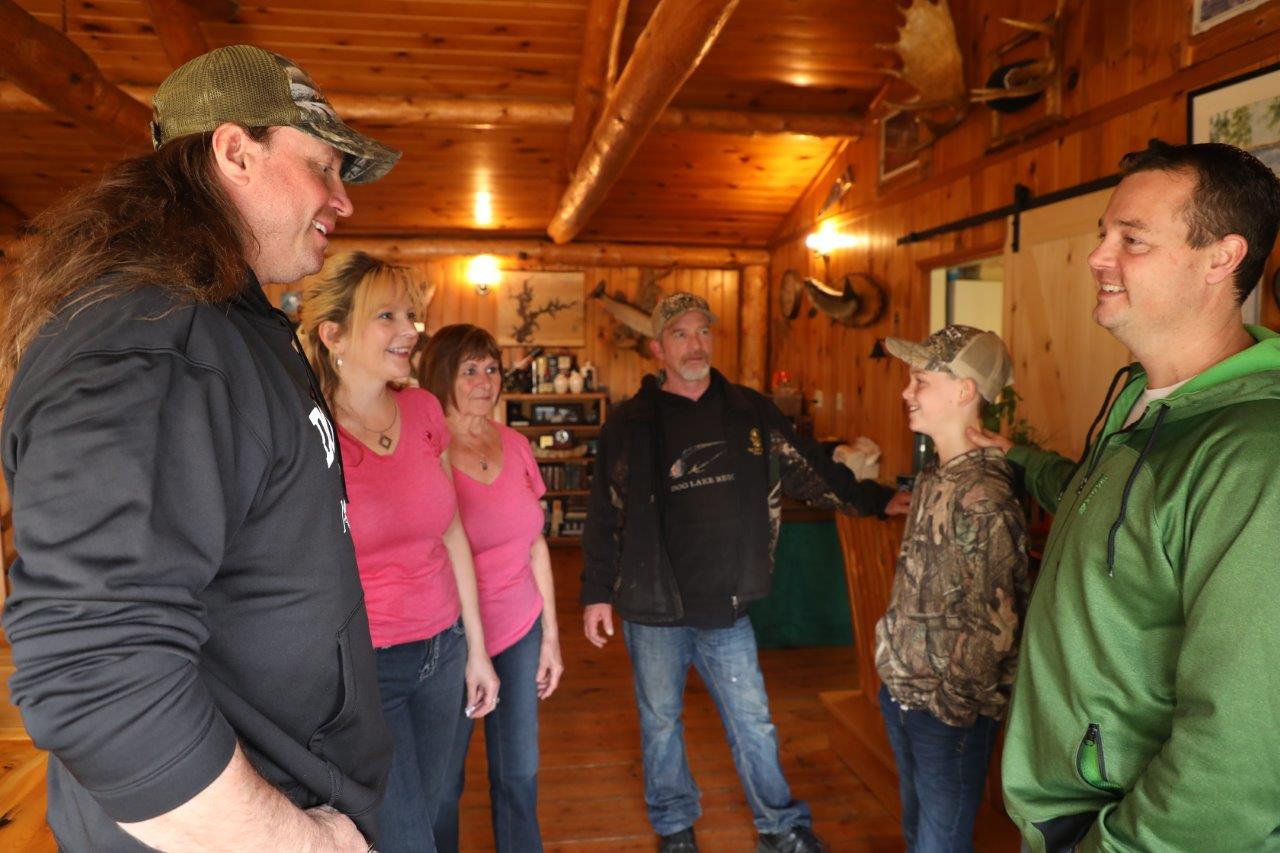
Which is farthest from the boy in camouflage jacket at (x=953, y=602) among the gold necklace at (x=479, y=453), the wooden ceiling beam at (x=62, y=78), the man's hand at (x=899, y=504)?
the wooden ceiling beam at (x=62, y=78)

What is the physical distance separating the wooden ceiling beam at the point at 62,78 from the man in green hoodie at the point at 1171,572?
4278mm

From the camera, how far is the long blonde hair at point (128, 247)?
0.85 metres

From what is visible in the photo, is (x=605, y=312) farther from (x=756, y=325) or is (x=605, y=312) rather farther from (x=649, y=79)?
(x=649, y=79)

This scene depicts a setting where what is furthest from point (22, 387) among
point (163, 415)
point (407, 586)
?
point (407, 586)

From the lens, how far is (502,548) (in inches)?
89.9

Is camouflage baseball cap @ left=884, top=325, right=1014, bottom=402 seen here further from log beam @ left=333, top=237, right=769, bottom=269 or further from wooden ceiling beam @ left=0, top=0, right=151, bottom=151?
log beam @ left=333, top=237, right=769, bottom=269

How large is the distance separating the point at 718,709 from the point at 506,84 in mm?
4459

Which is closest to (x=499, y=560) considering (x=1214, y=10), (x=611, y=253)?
(x=1214, y=10)

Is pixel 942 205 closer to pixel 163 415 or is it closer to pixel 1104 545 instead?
pixel 1104 545

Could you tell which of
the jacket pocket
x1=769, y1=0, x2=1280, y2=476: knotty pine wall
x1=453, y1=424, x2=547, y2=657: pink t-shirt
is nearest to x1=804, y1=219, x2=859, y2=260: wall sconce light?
x1=769, y1=0, x2=1280, y2=476: knotty pine wall

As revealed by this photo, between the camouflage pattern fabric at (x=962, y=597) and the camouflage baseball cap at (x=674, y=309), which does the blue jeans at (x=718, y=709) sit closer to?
the camouflage pattern fabric at (x=962, y=597)

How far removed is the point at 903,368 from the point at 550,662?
3.44 m

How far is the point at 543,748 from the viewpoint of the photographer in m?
3.47

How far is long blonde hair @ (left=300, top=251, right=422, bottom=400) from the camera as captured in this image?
5.95ft
